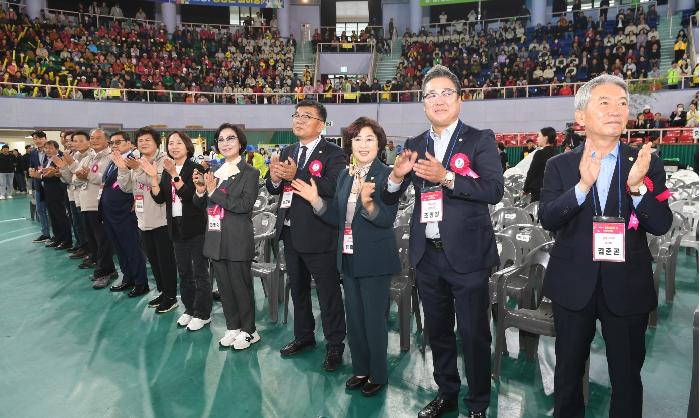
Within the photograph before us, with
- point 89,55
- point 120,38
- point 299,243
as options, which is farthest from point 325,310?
point 120,38

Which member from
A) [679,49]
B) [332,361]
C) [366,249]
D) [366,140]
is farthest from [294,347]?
[679,49]

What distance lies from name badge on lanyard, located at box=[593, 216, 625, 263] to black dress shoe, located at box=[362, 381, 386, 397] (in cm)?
154

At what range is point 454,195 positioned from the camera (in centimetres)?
219

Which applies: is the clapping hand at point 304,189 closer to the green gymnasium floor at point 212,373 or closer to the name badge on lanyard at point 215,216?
the name badge on lanyard at point 215,216

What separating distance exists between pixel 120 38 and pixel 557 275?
929 inches

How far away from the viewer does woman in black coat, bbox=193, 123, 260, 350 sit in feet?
11.5

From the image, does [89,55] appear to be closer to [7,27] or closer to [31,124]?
[7,27]

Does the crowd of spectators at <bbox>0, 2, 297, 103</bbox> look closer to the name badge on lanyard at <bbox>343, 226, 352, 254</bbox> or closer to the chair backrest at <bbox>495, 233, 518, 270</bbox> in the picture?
the chair backrest at <bbox>495, 233, 518, 270</bbox>

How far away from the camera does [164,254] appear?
4438 millimetres

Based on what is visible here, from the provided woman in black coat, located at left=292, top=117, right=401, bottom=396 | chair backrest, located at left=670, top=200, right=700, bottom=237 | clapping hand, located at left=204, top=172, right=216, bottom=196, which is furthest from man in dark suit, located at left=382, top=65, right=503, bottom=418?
chair backrest, located at left=670, top=200, right=700, bottom=237

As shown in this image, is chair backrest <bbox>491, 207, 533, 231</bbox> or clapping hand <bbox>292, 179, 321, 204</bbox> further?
chair backrest <bbox>491, 207, 533, 231</bbox>

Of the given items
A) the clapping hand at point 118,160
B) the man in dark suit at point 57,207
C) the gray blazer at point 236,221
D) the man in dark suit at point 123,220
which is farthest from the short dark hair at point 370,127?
the man in dark suit at point 57,207

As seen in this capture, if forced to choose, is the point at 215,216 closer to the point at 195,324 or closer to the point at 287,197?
the point at 287,197

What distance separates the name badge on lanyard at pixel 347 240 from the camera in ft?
9.15
